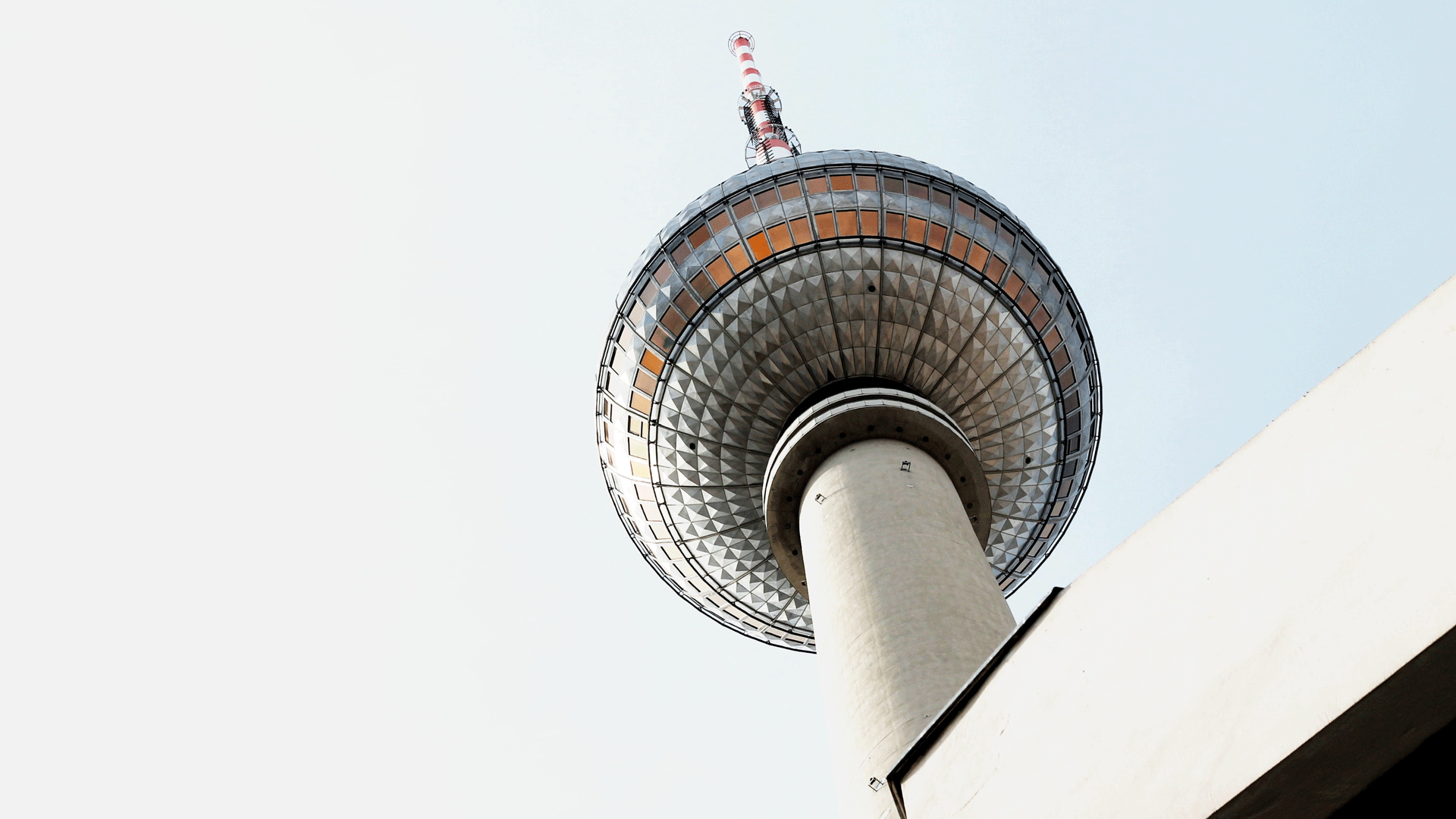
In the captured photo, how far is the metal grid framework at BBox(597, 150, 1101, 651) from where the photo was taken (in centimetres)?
2053

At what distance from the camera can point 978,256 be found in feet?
69.7

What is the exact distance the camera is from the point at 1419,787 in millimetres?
5375

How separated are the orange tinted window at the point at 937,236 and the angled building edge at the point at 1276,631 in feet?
43.4

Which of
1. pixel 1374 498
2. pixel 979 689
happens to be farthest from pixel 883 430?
pixel 1374 498

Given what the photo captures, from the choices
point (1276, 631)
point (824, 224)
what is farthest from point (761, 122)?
point (1276, 631)

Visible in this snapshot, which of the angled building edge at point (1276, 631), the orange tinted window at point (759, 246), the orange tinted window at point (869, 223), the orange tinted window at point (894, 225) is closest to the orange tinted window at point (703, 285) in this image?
the orange tinted window at point (759, 246)

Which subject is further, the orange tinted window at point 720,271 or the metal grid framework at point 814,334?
the orange tinted window at point 720,271

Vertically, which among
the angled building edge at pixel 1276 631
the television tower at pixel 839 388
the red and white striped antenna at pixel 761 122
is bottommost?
the angled building edge at pixel 1276 631

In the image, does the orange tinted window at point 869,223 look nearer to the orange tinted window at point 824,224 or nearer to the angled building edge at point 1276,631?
the orange tinted window at point 824,224

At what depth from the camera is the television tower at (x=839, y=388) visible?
1805 cm

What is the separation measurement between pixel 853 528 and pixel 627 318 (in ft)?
24.8

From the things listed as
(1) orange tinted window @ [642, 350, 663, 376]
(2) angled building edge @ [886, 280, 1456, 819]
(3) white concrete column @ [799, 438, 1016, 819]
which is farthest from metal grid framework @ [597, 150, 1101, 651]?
(2) angled building edge @ [886, 280, 1456, 819]

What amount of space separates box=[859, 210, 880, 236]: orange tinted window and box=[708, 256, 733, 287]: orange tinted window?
2698 mm

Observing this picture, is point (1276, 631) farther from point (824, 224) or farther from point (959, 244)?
point (959, 244)
